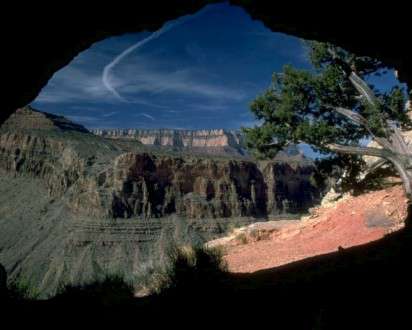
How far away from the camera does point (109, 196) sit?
83.9m

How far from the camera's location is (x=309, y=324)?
4.50 metres

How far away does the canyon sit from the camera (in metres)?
65.6

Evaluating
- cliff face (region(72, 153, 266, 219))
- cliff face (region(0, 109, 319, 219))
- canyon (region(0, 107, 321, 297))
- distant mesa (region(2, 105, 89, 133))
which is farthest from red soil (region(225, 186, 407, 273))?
distant mesa (region(2, 105, 89, 133))

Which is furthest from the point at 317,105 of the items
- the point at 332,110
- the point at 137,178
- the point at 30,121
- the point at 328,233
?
the point at 30,121

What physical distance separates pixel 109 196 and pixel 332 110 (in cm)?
7279

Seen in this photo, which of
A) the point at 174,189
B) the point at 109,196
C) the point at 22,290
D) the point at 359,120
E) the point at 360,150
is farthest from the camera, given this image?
the point at 174,189

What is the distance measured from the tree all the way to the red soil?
1826 millimetres

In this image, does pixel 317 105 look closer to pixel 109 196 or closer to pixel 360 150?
pixel 360 150

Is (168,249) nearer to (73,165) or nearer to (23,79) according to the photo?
(23,79)

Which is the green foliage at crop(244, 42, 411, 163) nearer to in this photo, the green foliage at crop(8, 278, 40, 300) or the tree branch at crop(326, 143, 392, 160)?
the tree branch at crop(326, 143, 392, 160)

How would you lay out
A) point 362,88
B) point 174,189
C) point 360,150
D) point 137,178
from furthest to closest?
point 174,189 < point 137,178 < point 362,88 < point 360,150

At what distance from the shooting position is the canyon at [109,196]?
65625 mm

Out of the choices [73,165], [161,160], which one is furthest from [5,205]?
[161,160]

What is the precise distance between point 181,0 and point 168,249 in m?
7.02
